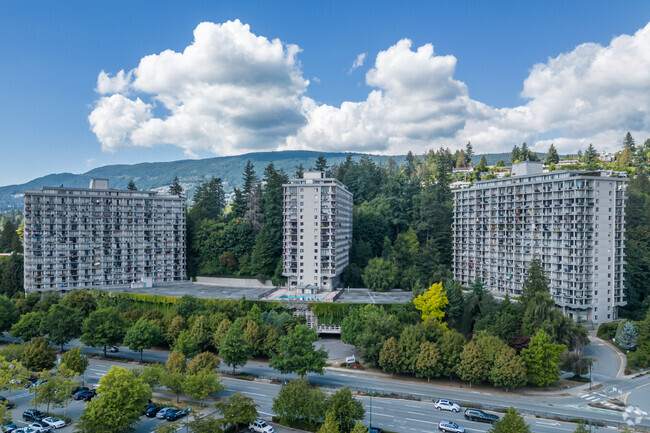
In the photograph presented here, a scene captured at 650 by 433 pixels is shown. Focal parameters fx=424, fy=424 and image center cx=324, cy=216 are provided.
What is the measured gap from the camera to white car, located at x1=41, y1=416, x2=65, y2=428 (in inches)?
1480

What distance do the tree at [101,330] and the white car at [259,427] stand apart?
28.8 meters

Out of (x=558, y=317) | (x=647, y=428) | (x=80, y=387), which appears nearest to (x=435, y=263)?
(x=558, y=317)

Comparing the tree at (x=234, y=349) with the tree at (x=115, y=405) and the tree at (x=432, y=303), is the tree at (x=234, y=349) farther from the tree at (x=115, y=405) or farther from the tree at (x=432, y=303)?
the tree at (x=432, y=303)

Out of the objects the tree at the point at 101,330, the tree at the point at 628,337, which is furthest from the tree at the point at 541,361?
the tree at the point at 101,330

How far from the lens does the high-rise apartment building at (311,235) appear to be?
3132 inches

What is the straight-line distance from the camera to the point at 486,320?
58.8 metres

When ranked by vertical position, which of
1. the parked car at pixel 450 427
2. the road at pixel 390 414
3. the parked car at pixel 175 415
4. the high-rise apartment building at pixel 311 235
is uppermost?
the high-rise apartment building at pixel 311 235

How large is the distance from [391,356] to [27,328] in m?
51.1

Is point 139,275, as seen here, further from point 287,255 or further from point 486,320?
point 486,320

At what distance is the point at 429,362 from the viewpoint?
161ft

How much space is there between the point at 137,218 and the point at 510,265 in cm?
7718

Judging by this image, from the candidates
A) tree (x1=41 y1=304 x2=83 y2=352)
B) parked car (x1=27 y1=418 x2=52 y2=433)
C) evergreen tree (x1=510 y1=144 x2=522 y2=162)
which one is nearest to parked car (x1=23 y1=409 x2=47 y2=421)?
parked car (x1=27 y1=418 x2=52 y2=433)

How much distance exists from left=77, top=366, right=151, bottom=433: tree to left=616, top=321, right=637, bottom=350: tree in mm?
61365

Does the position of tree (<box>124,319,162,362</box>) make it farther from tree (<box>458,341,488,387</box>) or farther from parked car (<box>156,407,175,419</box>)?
tree (<box>458,341,488,387</box>)
